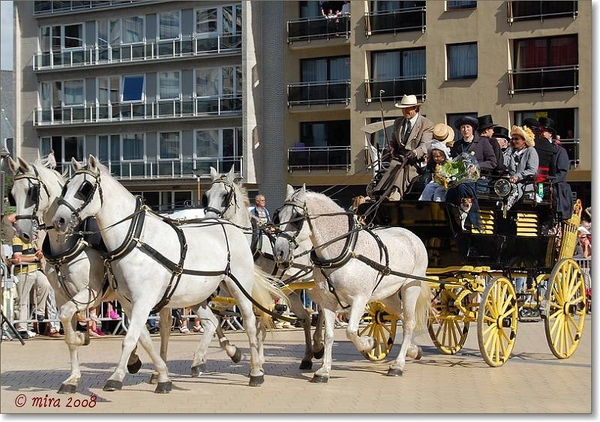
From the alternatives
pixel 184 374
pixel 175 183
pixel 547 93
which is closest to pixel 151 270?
pixel 184 374

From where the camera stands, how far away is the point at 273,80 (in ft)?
138

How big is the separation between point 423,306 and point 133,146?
111ft

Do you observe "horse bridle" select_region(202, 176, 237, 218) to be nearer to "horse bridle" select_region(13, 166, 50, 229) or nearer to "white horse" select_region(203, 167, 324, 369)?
"white horse" select_region(203, 167, 324, 369)

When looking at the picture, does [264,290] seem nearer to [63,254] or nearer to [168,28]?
[63,254]

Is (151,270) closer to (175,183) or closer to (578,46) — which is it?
(578,46)

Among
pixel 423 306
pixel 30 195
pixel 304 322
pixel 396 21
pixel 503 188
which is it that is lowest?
pixel 304 322

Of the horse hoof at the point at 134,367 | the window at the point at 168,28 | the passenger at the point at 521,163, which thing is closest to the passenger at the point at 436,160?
the passenger at the point at 521,163

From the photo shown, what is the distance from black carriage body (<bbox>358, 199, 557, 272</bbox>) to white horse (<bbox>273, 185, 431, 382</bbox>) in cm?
63

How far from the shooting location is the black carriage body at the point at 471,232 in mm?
12992

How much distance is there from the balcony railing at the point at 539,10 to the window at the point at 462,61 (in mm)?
2042

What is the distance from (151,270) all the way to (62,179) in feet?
5.77

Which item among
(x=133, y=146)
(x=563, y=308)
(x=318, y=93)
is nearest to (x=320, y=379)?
(x=563, y=308)

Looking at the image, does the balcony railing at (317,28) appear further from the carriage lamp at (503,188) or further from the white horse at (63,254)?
the white horse at (63,254)

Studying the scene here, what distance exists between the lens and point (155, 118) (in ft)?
145
